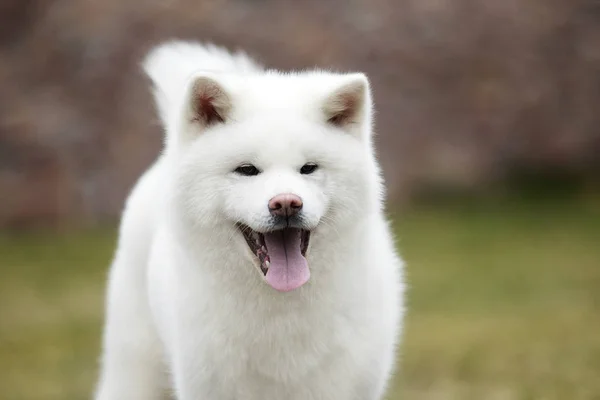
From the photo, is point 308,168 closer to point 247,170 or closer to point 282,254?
point 247,170

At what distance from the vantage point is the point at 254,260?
3.49 meters

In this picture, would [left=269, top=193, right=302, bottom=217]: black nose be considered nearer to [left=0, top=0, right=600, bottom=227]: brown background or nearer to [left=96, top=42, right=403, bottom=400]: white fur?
[left=96, top=42, right=403, bottom=400]: white fur

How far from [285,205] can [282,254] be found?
29 cm

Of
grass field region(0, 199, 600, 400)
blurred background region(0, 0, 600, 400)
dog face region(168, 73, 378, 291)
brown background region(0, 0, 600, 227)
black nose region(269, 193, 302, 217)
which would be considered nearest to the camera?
black nose region(269, 193, 302, 217)

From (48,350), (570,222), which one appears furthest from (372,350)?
(570,222)

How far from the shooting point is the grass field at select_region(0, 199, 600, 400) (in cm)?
632

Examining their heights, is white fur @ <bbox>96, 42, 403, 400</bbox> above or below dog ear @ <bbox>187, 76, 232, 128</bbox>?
below

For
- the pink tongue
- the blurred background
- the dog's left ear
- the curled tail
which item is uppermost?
the blurred background

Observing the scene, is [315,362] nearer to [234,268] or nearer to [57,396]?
[234,268]

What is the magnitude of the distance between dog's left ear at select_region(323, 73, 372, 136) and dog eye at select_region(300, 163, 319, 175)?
0.21 m

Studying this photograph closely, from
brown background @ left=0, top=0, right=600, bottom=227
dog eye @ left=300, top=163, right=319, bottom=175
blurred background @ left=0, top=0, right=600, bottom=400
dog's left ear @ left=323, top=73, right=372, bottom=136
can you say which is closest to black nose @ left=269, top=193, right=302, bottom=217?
dog eye @ left=300, top=163, right=319, bottom=175

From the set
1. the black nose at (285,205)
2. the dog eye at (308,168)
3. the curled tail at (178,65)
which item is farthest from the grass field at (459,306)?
the black nose at (285,205)

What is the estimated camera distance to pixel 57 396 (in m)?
6.41

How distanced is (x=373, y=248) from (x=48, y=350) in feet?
15.5
